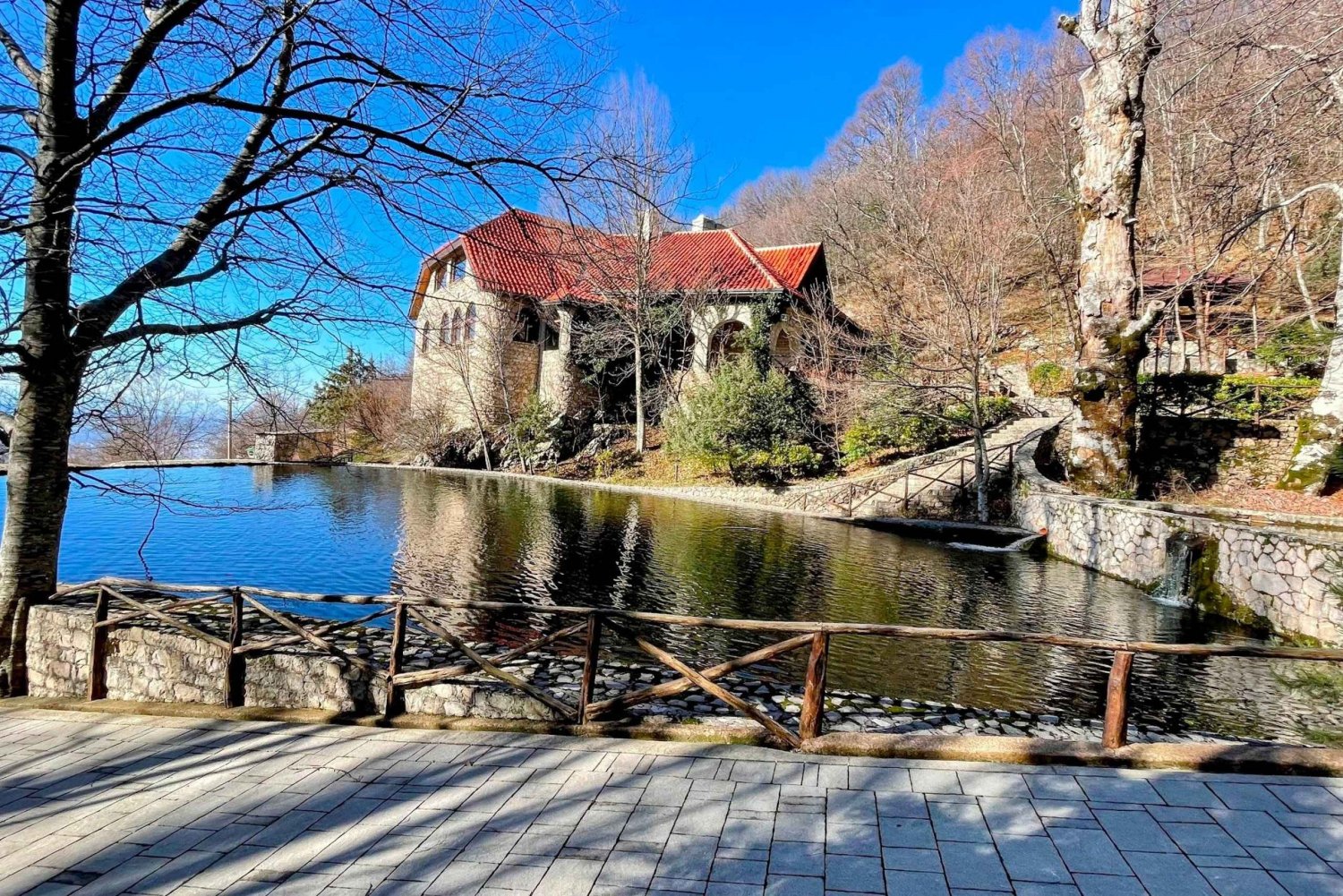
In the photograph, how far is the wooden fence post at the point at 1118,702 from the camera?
3.64 m

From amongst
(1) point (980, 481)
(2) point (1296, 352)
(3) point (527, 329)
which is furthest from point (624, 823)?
(3) point (527, 329)

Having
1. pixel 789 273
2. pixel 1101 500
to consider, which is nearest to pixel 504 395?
pixel 789 273

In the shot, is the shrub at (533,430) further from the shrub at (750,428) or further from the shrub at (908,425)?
the shrub at (908,425)

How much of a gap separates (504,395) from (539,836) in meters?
21.5

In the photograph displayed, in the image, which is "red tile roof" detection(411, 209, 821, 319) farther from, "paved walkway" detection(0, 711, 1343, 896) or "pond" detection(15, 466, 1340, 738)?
"paved walkway" detection(0, 711, 1343, 896)

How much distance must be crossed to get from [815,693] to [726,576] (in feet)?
19.0

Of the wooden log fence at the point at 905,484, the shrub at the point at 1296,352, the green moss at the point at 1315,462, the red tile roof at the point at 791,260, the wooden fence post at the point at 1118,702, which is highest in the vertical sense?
the red tile roof at the point at 791,260

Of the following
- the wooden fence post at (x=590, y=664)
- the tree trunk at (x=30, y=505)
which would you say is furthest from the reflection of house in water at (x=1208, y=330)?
the tree trunk at (x=30, y=505)

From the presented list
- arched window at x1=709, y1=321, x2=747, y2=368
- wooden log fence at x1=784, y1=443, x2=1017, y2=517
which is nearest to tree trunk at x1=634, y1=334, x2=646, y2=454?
arched window at x1=709, y1=321, x2=747, y2=368

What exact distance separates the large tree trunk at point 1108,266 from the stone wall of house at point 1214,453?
1.21 metres

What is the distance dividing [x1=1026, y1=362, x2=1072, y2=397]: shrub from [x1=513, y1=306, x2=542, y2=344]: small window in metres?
16.9

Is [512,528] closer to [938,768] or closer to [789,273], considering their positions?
[938,768]

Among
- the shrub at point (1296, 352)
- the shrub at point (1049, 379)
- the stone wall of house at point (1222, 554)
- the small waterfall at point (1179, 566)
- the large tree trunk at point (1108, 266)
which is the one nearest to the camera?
the stone wall of house at point (1222, 554)

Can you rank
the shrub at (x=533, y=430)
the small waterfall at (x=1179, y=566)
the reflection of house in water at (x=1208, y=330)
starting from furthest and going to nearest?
the shrub at (x=533, y=430) < the reflection of house in water at (x=1208, y=330) < the small waterfall at (x=1179, y=566)
